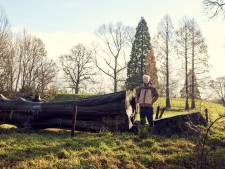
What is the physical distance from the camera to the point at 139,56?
163ft

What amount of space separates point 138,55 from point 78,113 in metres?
37.9

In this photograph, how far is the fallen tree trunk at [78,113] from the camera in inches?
491

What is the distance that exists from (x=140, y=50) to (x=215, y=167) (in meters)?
41.0

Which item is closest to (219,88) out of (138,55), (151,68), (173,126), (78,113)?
(173,126)

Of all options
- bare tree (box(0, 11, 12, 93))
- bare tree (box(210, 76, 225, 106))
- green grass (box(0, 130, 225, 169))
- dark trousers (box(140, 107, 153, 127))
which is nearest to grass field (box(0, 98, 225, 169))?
green grass (box(0, 130, 225, 169))

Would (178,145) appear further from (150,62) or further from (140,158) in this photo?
(150,62)

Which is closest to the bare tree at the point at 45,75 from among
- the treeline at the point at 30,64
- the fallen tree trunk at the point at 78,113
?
the treeline at the point at 30,64

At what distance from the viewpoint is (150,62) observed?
47281mm

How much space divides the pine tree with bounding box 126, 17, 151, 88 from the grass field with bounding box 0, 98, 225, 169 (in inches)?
1465

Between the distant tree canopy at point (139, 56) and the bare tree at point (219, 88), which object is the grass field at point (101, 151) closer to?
the bare tree at point (219, 88)

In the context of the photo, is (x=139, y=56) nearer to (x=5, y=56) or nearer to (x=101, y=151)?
(x=5, y=56)

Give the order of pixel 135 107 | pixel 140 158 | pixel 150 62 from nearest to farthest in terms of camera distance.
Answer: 1. pixel 140 158
2. pixel 135 107
3. pixel 150 62

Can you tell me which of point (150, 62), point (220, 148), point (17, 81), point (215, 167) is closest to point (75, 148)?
point (215, 167)

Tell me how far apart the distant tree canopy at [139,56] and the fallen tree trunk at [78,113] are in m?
35.7
